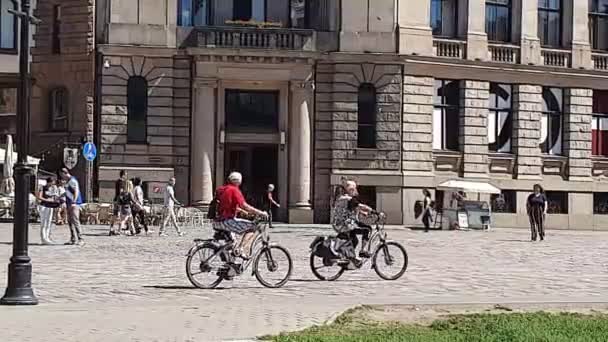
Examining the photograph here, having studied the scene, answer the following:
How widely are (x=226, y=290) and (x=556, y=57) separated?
34.7 m

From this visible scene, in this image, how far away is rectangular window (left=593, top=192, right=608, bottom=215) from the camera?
5000 centimetres

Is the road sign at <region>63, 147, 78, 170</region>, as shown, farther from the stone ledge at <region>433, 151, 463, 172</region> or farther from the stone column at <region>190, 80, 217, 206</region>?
the stone ledge at <region>433, 151, 463, 172</region>

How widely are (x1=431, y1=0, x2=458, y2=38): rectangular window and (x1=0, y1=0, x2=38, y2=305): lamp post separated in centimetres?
3396

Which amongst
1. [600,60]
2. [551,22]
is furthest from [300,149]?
[600,60]

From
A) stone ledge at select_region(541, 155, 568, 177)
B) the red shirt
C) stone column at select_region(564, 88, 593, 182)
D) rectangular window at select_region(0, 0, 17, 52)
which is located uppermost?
rectangular window at select_region(0, 0, 17, 52)

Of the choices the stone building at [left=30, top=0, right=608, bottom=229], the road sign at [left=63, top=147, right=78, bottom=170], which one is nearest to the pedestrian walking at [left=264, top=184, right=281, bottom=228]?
the stone building at [left=30, top=0, right=608, bottom=229]

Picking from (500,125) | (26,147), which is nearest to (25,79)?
(26,147)

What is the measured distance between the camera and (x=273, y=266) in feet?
59.7

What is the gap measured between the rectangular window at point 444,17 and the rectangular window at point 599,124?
776 cm

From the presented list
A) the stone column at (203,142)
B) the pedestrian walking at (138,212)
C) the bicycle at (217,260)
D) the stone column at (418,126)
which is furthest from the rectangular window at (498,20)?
the bicycle at (217,260)

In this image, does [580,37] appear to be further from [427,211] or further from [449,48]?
[427,211]

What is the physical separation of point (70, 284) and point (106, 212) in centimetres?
2179

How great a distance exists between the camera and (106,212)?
39.6 m

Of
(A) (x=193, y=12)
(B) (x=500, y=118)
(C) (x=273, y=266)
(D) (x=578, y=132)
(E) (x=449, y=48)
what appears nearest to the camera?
(C) (x=273, y=266)
